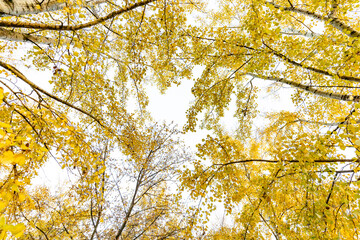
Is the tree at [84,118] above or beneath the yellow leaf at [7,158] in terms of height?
above

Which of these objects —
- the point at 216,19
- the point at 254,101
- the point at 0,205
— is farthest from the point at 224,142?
the point at 216,19

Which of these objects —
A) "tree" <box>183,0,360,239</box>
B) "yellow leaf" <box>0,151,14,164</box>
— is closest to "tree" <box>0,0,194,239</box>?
"yellow leaf" <box>0,151,14,164</box>

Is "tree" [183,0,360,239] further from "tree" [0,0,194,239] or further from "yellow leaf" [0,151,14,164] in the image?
"yellow leaf" [0,151,14,164]

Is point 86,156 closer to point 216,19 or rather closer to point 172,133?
point 172,133

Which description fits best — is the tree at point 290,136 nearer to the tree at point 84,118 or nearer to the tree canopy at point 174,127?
the tree canopy at point 174,127

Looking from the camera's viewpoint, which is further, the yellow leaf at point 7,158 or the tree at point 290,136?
the tree at point 290,136

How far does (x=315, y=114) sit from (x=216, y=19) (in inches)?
218

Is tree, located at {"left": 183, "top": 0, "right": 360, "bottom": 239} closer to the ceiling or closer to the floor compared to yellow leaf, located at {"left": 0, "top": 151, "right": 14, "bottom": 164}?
closer to the ceiling

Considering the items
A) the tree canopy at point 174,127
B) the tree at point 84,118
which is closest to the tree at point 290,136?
the tree canopy at point 174,127

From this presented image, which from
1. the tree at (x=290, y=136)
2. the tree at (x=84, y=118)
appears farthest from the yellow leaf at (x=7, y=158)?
the tree at (x=290, y=136)

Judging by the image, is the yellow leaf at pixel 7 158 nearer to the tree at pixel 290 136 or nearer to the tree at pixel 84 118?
the tree at pixel 84 118

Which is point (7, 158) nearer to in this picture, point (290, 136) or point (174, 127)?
point (290, 136)

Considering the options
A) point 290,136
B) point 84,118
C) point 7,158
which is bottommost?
point 7,158

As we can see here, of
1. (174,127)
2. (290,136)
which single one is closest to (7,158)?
(290,136)
